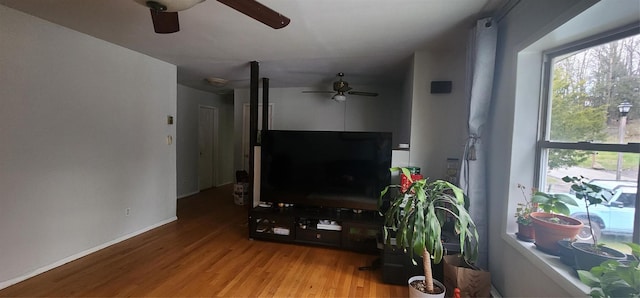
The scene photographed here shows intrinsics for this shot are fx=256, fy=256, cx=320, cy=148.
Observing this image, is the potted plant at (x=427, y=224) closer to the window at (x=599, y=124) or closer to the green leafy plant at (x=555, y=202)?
the green leafy plant at (x=555, y=202)

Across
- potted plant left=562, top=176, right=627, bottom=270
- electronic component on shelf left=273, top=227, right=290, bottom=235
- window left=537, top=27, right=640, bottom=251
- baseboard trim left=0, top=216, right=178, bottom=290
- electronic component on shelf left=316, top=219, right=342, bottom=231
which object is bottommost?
baseboard trim left=0, top=216, right=178, bottom=290

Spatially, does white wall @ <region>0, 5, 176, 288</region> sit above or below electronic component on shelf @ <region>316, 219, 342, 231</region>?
above

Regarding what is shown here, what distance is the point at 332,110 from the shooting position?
5082 mm

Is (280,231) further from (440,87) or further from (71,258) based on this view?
(440,87)

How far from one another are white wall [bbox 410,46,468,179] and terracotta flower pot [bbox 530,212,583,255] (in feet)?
4.32

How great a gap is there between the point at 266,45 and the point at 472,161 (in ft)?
7.66

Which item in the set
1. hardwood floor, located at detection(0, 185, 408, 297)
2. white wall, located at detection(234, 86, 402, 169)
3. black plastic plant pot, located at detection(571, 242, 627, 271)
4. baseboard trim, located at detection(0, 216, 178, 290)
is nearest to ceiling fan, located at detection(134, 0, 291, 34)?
hardwood floor, located at detection(0, 185, 408, 297)

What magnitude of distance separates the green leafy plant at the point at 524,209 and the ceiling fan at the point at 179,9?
6.79ft

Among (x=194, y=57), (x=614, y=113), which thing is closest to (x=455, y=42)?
(x=614, y=113)

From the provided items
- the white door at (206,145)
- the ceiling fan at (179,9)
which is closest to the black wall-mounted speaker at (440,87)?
the ceiling fan at (179,9)

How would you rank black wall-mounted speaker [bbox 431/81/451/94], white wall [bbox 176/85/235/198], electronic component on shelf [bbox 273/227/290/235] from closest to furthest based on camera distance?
black wall-mounted speaker [bbox 431/81/451/94]
electronic component on shelf [bbox 273/227/290/235]
white wall [bbox 176/85/235/198]

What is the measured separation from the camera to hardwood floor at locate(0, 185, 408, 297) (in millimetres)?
2131

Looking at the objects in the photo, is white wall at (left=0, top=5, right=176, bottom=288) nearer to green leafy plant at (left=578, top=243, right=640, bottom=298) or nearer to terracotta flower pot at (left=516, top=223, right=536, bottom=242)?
green leafy plant at (left=578, top=243, right=640, bottom=298)

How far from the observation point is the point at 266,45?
9.14 feet
